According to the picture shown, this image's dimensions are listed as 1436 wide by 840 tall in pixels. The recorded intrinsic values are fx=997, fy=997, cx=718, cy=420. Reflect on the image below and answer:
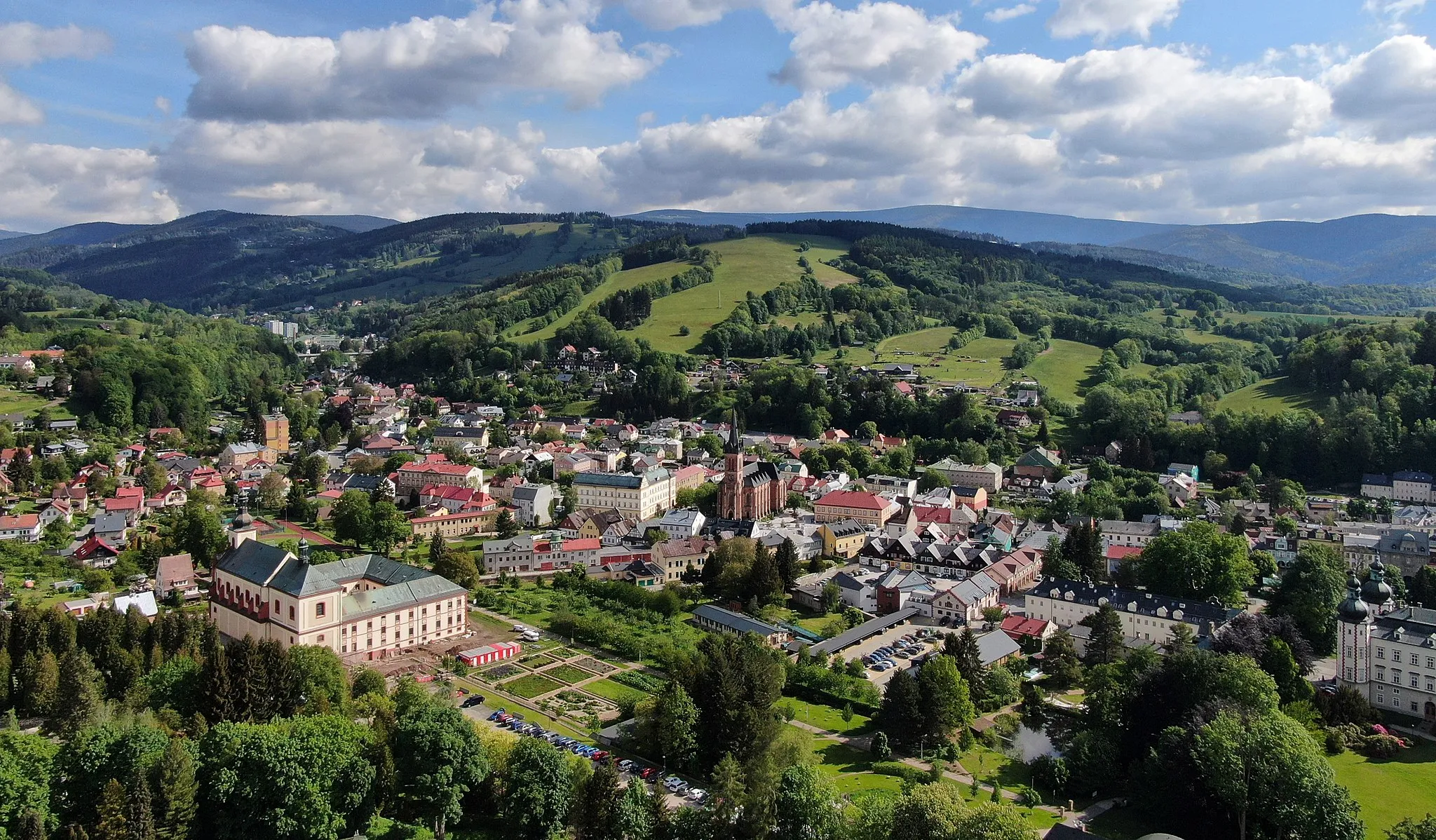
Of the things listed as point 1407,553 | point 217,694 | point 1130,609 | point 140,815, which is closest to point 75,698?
point 217,694

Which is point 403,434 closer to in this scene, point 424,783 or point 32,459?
point 32,459

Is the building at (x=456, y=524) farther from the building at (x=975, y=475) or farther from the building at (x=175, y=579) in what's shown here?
the building at (x=975, y=475)

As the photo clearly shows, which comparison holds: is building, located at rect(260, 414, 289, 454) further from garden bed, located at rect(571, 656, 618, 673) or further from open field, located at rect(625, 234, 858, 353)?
garden bed, located at rect(571, 656, 618, 673)

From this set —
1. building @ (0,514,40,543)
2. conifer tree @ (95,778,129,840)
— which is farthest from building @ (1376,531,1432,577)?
building @ (0,514,40,543)

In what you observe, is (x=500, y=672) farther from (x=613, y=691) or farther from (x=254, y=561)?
(x=254, y=561)

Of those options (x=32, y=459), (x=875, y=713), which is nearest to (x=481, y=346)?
(x=32, y=459)
